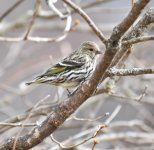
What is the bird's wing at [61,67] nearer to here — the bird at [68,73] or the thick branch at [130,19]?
the bird at [68,73]

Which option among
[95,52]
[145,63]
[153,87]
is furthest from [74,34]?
[95,52]

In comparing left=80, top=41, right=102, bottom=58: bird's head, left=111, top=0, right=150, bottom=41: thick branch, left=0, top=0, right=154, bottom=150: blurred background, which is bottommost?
left=0, top=0, right=154, bottom=150: blurred background

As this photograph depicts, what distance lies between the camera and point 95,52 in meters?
5.32

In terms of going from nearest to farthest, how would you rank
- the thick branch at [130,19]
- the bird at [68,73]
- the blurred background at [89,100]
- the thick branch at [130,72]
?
1. the thick branch at [130,19]
2. the thick branch at [130,72]
3. the bird at [68,73]
4. the blurred background at [89,100]

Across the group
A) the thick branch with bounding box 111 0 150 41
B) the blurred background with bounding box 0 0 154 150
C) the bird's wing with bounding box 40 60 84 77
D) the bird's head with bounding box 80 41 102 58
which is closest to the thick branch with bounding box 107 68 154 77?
the thick branch with bounding box 111 0 150 41

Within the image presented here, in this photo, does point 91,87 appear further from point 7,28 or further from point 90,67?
point 7,28

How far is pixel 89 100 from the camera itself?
6.00 meters

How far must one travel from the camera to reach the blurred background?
527cm

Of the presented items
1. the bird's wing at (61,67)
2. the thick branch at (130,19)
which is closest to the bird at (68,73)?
the bird's wing at (61,67)

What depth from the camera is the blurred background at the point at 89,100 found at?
17.3ft

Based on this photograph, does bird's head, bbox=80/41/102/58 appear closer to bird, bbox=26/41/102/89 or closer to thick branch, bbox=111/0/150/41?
bird, bbox=26/41/102/89

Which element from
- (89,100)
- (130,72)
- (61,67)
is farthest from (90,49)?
(130,72)

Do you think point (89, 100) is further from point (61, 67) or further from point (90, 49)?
point (61, 67)

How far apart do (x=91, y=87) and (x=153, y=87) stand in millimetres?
3474
